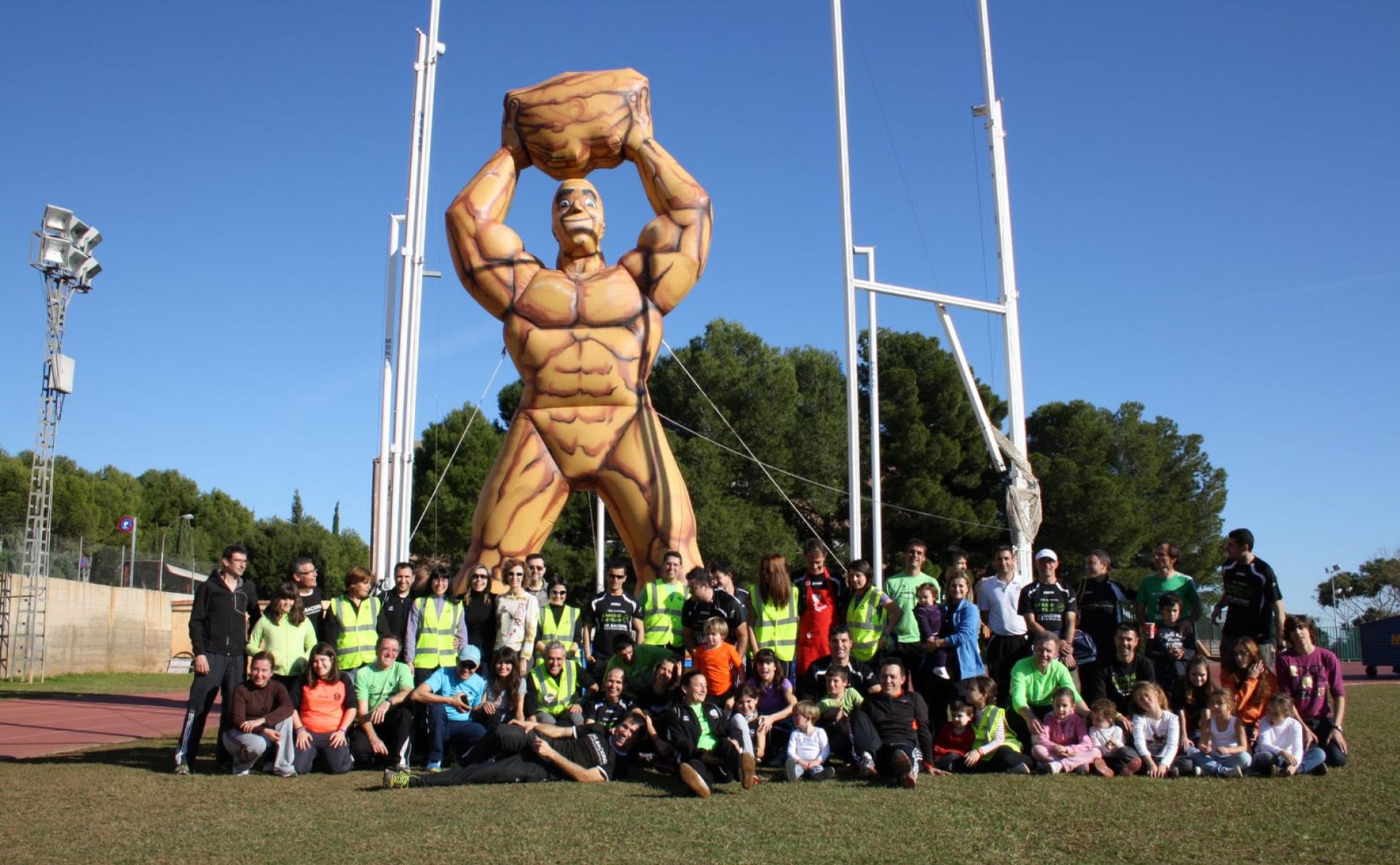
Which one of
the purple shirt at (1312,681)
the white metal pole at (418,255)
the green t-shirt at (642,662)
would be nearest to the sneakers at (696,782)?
the green t-shirt at (642,662)

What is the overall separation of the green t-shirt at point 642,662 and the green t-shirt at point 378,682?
1.36 metres

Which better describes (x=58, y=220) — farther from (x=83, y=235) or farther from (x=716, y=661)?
(x=716, y=661)

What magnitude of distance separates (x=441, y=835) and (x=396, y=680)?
2.89 m

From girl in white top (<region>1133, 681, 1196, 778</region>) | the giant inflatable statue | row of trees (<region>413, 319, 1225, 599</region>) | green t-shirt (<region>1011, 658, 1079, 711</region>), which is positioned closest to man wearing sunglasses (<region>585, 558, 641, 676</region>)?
the giant inflatable statue

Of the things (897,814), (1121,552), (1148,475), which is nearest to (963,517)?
(1121,552)

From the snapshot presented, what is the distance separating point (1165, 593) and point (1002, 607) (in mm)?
1096

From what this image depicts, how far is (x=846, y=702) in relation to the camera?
7219 mm

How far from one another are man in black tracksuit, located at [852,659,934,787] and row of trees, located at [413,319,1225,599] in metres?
20.0

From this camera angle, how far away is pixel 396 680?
7855 mm

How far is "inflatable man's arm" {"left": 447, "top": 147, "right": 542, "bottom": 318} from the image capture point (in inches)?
402

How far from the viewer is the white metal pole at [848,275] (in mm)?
13117

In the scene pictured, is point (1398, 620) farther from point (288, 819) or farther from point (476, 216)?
point (288, 819)

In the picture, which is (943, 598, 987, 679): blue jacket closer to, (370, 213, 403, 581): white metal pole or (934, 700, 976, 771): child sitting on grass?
(934, 700, 976, 771): child sitting on grass

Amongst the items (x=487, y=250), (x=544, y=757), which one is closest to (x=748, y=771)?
(x=544, y=757)
